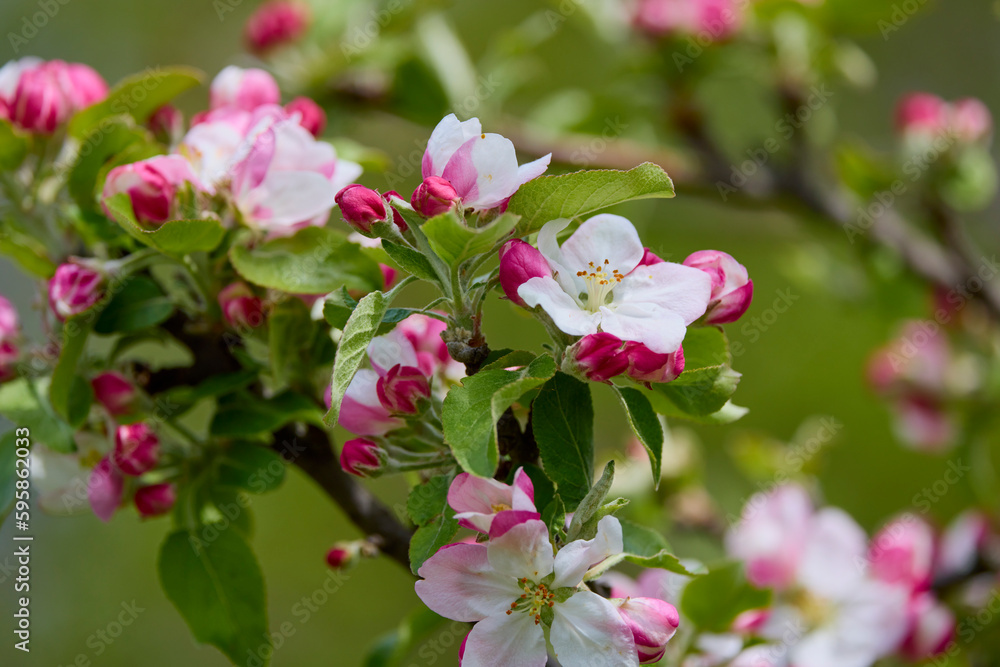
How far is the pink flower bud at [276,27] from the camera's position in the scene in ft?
5.27

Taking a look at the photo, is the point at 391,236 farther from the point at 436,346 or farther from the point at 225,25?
the point at 225,25

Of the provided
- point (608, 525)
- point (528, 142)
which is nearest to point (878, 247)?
point (528, 142)

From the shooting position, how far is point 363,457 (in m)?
0.65

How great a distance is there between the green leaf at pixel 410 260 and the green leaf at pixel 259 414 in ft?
0.79

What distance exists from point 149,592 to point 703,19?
256cm

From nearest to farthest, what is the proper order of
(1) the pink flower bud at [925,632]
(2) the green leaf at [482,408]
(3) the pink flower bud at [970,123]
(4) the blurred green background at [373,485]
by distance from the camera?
(2) the green leaf at [482,408] < (1) the pink flower bud at [925,632] < (3) the pink flower bud at [970,123] < (4) the blurred green background at [373,485]

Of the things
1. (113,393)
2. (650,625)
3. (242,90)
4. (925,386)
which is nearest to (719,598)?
(650,625)

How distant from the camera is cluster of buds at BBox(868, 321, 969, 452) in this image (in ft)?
5.63

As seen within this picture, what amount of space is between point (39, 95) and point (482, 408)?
1.97 feet

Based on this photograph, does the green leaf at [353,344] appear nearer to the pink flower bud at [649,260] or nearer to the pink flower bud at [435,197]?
the pink flower bud at [435,197]

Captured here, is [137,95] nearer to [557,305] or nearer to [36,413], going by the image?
[36,413]

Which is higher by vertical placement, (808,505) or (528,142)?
Answer: (528,142)

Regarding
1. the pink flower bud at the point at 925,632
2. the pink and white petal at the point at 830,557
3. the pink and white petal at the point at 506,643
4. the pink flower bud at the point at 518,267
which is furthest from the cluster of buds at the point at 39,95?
the pink flower bud at the point at 925,632

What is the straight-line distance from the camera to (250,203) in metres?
0.74
